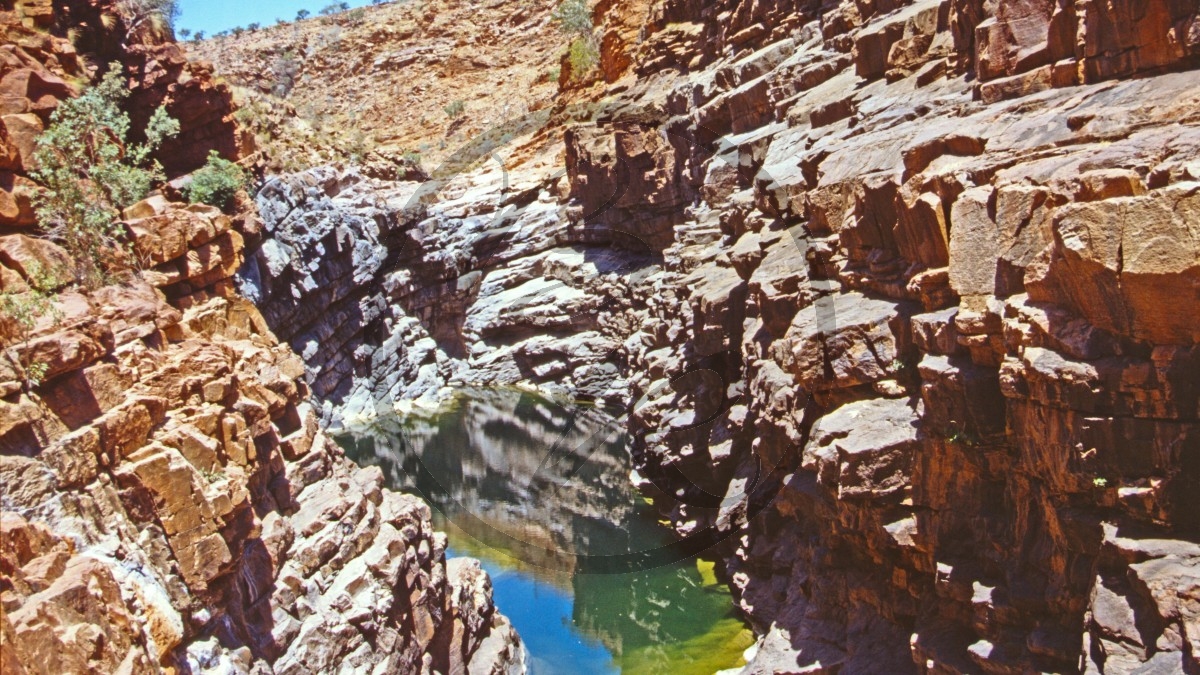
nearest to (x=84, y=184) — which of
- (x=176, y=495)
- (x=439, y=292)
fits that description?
(x=176, y=495)

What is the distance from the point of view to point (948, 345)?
1145 centimetres

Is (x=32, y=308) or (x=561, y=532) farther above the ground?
(x=32, y=308)

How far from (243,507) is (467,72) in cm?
5465

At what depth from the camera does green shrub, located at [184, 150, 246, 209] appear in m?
23.9

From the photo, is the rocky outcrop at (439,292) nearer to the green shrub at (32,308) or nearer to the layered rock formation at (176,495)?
the layered rock formation at (176,495)

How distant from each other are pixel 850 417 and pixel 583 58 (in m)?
38.3

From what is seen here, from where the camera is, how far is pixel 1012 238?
34.2ft

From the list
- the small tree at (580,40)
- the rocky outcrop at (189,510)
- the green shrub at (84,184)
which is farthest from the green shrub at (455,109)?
the rocky outcrop at (189,510)

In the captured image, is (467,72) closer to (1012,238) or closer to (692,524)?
(692,524)

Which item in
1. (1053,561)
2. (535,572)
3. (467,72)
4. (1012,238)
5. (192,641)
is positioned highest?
(467,72)

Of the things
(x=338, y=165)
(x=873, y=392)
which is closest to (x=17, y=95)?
(x=873, y=392)

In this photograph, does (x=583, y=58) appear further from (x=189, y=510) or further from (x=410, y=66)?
(x=189, y=510)

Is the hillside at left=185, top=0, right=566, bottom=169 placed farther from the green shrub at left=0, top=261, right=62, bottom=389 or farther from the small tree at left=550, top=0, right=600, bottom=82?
the green shrub at left=0, top=261, right=62, bottom=389

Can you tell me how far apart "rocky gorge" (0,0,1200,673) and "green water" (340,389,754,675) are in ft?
4.69
